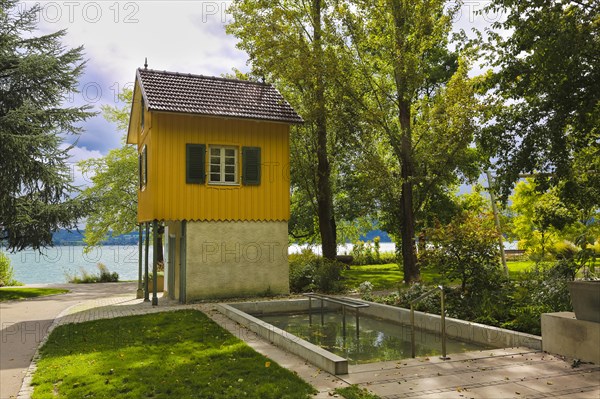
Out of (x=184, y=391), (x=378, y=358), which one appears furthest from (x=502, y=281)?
(x=184, y=391)

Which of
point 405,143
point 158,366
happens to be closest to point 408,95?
point 405,143

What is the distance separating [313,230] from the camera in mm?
36531

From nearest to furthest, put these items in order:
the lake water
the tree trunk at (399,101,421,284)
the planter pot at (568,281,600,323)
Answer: the planter pot at (568,281,600,323) < the tree trunk at (399,101,421,284) < the lake water

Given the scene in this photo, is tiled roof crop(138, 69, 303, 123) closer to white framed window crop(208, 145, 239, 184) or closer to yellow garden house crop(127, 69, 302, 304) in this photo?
yellow garden house crop(127, 69, 302, 304)

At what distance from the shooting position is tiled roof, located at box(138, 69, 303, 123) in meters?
18.2

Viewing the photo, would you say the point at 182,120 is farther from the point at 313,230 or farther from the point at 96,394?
the point at 313,230

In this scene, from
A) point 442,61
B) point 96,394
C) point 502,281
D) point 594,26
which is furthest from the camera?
point 442,61

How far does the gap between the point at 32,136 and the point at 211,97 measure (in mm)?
11020

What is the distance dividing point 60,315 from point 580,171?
16.9m

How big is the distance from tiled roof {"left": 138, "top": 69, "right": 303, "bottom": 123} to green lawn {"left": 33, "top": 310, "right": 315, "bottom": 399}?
26.8 feet

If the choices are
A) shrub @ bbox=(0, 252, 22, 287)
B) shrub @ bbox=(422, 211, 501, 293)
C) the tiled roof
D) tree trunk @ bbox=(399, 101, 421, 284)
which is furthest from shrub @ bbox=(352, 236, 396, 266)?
shrub @ bbox=(422, 211, 501, 293)

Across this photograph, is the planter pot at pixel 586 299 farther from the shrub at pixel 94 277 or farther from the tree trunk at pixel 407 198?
the shrub at pixel 94 277

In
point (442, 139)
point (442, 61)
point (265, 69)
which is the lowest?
point (442, 139)

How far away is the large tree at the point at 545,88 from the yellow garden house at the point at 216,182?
7.57 metres
